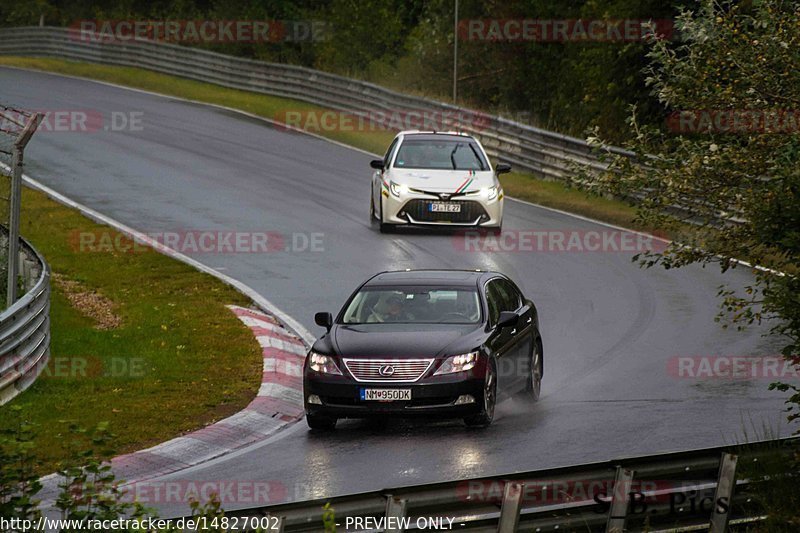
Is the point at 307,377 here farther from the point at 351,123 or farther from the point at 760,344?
the point at 351,123

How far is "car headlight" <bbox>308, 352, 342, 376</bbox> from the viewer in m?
13.4

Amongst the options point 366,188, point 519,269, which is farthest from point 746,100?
point 366,188

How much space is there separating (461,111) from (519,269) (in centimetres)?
1252

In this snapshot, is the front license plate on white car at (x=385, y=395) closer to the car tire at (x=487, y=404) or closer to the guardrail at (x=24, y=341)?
the car tire at (x=487, y=404)

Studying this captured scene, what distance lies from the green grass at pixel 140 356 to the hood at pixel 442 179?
4.36 m

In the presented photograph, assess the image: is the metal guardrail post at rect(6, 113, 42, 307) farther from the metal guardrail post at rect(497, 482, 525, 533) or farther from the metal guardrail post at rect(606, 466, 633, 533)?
the metal guardrail post at rect(606, 466, 633, 533)

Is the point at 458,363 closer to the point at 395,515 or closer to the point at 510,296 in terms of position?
the point at 510,296

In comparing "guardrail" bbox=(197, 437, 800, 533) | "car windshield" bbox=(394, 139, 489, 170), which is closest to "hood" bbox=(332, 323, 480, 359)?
"guardrail" bbox=(197, 437, 800, 533)

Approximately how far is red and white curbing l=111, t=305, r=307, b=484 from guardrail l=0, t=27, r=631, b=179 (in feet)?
18.1

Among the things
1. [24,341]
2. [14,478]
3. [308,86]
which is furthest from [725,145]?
[308,86]

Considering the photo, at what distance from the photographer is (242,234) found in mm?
24328

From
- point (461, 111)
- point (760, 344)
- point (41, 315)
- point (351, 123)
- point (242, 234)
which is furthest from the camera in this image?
point (351, 123)

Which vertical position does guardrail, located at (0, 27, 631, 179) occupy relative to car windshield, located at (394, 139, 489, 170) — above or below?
below

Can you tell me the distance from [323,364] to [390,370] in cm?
71
